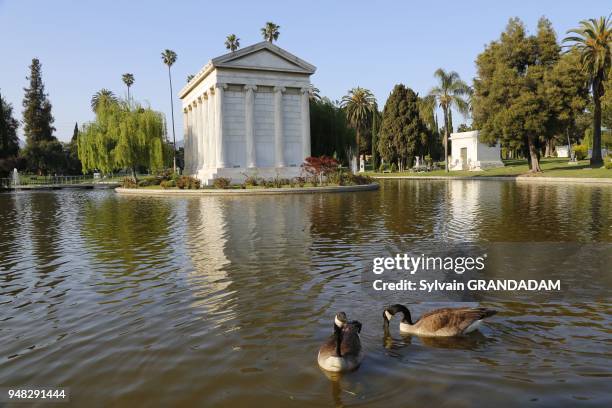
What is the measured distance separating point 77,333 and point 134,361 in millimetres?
1500

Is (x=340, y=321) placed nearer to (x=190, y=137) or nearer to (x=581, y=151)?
(x=190, y=137)

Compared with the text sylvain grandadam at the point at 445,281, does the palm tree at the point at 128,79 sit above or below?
above

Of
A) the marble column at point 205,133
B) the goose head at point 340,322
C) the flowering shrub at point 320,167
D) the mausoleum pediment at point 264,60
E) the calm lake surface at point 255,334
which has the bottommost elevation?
the calm lake surface at point 255,334

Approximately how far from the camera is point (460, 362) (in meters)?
5.41

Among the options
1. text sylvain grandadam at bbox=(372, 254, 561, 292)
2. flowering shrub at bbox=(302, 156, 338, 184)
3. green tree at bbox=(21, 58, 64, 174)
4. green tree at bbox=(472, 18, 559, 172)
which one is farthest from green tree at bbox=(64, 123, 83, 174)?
text sylvain grandadam at bbox=(372, 254, 561, 292)

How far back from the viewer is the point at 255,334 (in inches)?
253

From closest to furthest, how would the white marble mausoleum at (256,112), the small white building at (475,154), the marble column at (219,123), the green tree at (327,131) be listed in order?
1. the marble column at (219,123)
2. the white marble mausoleum at (256,112)
3. the green tree at (327,131)
4. the small white building at (475,154)

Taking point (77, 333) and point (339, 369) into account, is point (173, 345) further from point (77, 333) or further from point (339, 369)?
point (339, 369)

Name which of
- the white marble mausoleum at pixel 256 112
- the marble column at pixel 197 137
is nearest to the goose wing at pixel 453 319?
the white marble mausoleum at pixel 256 112

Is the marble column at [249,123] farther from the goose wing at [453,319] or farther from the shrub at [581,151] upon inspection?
the shrub at [581,151]

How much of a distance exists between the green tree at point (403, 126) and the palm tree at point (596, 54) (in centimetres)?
2357

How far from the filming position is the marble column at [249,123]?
4791 centimetres

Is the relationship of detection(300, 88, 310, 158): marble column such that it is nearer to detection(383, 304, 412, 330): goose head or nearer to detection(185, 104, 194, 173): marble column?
detection(185, 104, 194, 173): marble column

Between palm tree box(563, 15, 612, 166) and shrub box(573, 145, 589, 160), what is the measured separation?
779 inches
